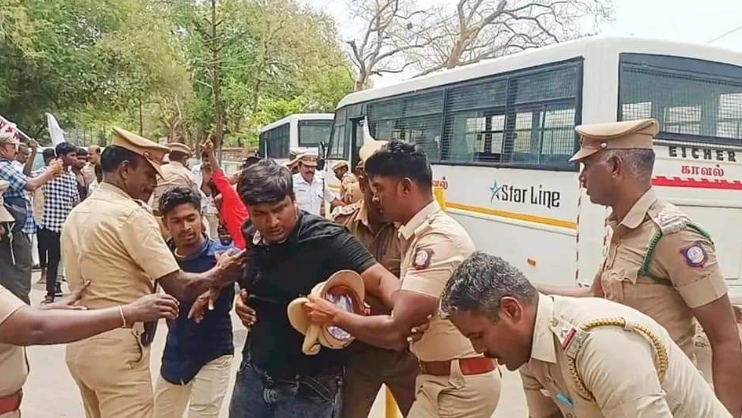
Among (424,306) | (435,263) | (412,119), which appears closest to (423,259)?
(435,263)

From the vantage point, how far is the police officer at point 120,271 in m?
2.85

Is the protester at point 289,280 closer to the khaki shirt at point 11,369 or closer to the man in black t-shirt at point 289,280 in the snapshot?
the man in black t-shirt at point 289,280

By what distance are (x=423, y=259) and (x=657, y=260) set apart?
776 mm

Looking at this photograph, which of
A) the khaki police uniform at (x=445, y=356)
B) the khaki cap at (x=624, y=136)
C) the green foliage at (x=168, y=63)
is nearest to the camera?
the khaki police uniform at (x=445, y=356)

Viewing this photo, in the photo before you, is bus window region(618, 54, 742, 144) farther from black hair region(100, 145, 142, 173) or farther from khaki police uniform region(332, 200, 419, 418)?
black hair region(100, 145, 142, 173)

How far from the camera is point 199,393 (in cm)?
321

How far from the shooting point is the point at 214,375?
10.6 feet

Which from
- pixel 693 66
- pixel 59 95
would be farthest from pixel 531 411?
pixel 59 95

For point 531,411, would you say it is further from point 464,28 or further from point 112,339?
point 464,28

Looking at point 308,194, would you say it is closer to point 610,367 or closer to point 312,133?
point 610,367

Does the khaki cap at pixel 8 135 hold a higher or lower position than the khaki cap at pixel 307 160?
higher

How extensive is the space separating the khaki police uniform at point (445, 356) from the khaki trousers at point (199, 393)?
1049 mm

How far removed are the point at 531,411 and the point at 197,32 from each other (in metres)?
27.6

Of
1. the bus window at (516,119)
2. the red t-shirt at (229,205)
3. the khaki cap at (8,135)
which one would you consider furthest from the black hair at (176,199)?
the bus window at (516,119)
